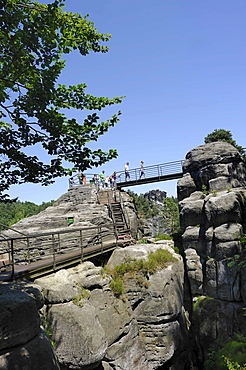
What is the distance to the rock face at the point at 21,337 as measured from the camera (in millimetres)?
5438

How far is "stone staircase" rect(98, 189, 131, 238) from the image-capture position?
64.9 ft

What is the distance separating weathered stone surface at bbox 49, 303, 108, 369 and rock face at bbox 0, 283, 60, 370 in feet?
6.70

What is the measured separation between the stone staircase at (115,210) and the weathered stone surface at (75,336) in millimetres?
9367

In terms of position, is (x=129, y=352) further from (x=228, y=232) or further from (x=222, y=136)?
(x=222, y=136)

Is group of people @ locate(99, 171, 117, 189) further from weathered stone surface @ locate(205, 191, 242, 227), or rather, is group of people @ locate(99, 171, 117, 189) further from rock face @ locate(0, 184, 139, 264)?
weathered stone surface @ locate(205, 191, 242, 227)

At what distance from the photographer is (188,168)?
22.4m

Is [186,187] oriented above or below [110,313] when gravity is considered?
above

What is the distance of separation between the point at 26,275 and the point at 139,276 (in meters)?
5.91

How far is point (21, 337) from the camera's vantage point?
Result: 5785 mm

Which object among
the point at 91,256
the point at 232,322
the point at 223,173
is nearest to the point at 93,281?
the point at 91,256

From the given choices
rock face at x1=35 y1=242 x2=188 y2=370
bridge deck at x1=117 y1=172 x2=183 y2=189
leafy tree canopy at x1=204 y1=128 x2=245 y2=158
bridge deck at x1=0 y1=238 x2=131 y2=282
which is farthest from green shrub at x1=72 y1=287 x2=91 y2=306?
leafy tree canopy at x1=204 y1=128 x2=245 y2=158

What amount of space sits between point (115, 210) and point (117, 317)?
10848mm

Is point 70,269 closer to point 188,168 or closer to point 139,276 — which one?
point 139,276

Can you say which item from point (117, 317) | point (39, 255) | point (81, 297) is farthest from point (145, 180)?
point (81, 297)
